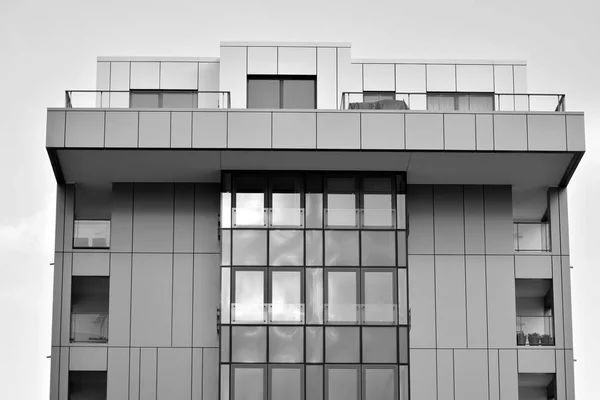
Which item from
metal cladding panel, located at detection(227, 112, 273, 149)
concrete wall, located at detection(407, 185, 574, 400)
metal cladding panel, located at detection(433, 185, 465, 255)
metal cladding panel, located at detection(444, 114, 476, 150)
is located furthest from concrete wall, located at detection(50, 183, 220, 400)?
metal cladding panel, located at detection(444, 114, 476, 150)

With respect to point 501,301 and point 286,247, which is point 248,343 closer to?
point 286,247

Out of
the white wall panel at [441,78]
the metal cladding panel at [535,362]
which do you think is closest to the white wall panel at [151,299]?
the white wall panel at [441,78]

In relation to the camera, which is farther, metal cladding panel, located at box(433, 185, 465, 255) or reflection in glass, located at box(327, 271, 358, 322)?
metal cladding panel, located at box(433, 185, 465, 255)

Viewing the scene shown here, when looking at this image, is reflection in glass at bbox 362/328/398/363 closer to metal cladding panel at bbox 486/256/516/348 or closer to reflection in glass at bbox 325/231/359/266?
reflection in glass at bbox 325/231/359/266

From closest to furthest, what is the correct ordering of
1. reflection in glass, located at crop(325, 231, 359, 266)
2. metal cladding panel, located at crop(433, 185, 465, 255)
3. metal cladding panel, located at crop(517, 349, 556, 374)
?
reflection in glass, located at crop(325, 231, 359, 266)
metal cladding panel, located at crop(517, 349, 556, 374)
metal cladding panel, located at crop(433, 185, 465, 255)

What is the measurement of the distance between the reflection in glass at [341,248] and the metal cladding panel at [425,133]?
10.7 ft

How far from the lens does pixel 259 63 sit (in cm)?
3100

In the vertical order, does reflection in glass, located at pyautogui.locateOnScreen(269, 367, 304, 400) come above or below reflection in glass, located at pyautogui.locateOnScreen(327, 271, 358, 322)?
below

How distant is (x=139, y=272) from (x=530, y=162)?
12434 mm

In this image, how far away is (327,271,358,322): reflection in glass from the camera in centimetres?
2783

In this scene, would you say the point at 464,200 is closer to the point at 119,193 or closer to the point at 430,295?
the point at 430,295

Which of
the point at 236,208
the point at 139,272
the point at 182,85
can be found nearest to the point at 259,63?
the point at 182,85

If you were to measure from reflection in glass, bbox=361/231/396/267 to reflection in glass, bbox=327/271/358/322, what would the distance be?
0.68 m

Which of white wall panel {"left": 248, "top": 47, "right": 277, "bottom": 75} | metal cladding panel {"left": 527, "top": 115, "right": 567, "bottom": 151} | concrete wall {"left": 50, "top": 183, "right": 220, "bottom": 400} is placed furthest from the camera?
white wall panel {"left": 248, "top": 47, "right": 277, "bottom": 75}
